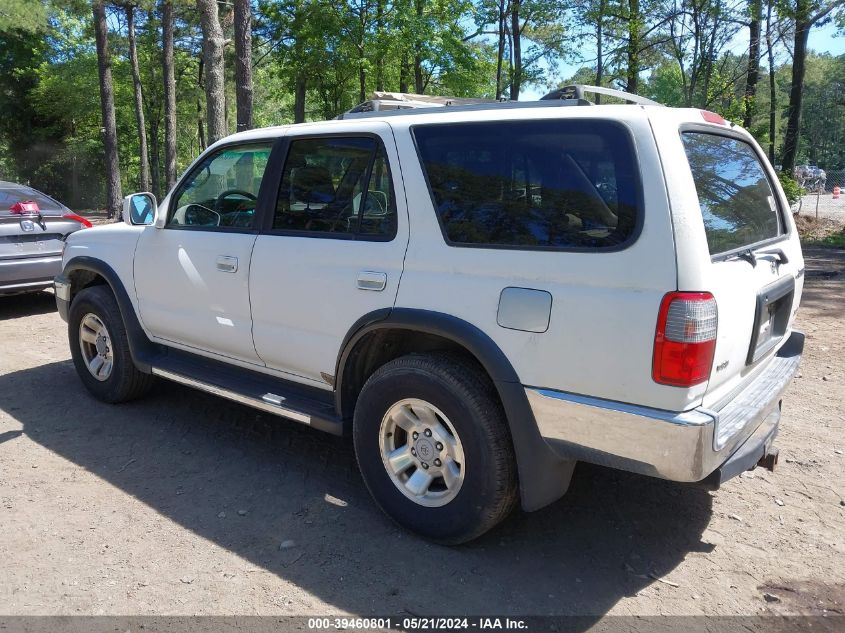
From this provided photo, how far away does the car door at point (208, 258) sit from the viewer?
4.00 meters

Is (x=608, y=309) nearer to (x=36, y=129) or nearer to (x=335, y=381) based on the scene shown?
(x=335, y=381)

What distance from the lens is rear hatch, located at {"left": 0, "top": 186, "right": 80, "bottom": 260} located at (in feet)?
25.2

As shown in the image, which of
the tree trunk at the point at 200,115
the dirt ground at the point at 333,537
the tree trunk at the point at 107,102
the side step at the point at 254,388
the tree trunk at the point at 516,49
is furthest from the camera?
the tree trunk at the point at 200,115

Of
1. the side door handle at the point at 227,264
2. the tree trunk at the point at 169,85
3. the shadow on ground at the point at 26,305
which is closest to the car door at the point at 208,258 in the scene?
the side door handle at the point at 227,264

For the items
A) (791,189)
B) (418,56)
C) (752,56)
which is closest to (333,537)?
(791,189)

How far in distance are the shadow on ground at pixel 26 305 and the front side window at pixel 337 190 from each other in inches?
236

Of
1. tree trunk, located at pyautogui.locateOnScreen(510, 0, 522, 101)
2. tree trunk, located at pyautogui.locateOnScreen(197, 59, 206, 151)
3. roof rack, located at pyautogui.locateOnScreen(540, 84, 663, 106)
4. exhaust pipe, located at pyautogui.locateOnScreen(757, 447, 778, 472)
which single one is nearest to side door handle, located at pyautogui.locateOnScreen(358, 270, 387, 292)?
roof rack, located at pyautogui.locateOnScreen(540, 84, 663, 106)

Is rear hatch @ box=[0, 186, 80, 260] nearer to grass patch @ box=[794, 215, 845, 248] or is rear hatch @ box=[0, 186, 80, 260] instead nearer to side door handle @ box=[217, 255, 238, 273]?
side door handle @ box=[217, 255, 238, 273]

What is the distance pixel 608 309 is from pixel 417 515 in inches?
55.4

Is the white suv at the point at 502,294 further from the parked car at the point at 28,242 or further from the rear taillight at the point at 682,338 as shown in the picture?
the parked car at the point at 28,242

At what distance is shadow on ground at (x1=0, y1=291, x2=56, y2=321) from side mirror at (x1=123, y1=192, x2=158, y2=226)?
4571 mm

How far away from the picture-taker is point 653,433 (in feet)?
8.32

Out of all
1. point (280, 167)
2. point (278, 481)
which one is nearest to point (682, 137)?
point (280, 167)

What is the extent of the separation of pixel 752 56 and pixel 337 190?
15.3 metres
